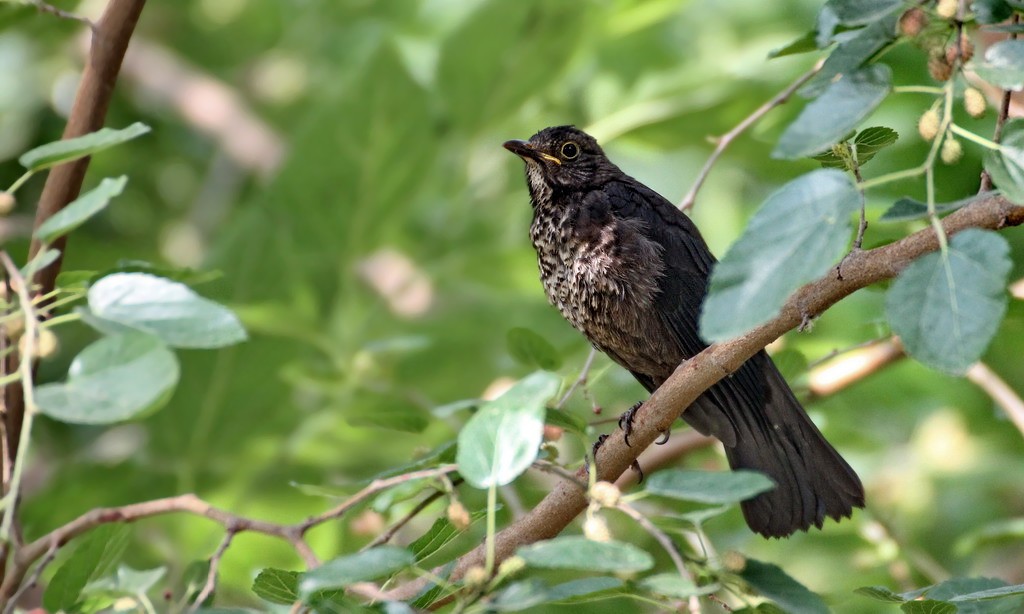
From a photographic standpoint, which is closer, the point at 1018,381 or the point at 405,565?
the point at 405,565

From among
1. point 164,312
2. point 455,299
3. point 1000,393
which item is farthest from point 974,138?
point 455,299

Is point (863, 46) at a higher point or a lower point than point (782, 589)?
higher

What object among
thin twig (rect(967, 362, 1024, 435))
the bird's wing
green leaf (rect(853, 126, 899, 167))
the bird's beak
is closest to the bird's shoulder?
the bird's wing

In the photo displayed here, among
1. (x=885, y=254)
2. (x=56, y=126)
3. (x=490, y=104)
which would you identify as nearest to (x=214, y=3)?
(x=56, y=126)

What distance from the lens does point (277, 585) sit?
6.66 feet

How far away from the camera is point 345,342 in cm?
Answer: 421

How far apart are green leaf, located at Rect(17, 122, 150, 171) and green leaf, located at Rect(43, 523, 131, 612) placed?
0.69 meters

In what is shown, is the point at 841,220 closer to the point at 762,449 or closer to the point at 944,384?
the point at 762,449

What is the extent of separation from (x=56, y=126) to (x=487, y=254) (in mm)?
2719

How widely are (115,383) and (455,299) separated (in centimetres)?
399

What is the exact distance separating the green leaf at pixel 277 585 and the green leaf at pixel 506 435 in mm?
519

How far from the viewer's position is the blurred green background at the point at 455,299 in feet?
12.2

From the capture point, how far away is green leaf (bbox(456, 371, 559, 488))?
5.41 ft

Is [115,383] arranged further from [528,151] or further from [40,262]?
[528,151]
